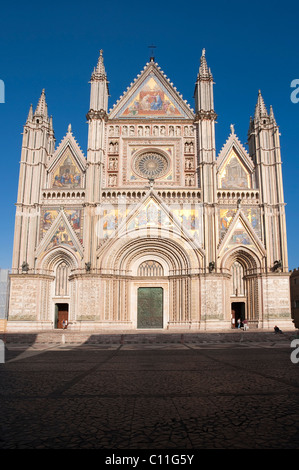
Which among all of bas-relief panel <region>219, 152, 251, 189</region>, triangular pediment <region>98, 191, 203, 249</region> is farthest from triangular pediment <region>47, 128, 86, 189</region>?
bas-relief panel <region>219, 152, 251, 189</region>

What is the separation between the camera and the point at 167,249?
28.5 meters

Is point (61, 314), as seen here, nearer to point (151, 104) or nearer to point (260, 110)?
point (151, 104)

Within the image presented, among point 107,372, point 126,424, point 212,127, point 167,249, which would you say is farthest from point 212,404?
point 212,127

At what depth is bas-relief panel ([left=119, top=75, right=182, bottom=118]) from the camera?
31969 millimetres

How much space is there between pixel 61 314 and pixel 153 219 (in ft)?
34.0

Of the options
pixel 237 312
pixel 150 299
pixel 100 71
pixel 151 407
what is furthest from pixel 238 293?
pixel 151 407

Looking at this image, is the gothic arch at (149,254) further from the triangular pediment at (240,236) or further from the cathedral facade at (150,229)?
the triangular pediment at (240,236)

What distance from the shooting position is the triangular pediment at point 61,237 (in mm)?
27562

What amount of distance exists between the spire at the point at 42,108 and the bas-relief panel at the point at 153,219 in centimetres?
1030

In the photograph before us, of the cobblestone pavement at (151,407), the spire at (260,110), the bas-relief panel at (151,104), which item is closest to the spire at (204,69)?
the bas-relief panel at (151,104)

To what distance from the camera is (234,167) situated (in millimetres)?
30016

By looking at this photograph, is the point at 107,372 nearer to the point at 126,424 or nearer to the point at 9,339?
the point at 126,424

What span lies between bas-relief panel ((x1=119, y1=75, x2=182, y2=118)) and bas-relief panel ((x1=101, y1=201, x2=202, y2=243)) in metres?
9.03

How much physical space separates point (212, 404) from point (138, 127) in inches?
1143
